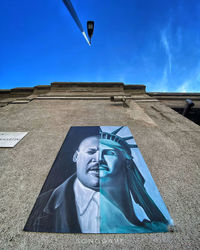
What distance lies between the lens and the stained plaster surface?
4.99 feet

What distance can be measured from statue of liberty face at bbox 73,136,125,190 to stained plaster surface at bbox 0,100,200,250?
2.35ft

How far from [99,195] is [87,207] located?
0.29 metres

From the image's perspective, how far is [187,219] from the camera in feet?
5.61

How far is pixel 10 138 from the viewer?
332cm

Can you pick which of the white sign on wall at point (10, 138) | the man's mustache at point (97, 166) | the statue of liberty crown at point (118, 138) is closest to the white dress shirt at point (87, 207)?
the man's mustache at point (97, 166)

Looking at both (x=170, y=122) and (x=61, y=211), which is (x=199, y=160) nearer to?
(x=170, y=122)

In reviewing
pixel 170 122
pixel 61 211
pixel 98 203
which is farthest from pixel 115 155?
pixel 170 122

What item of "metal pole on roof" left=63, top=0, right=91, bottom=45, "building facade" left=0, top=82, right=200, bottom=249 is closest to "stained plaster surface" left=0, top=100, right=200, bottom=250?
"building facade" left=0, top=82, right=200, bottom=249

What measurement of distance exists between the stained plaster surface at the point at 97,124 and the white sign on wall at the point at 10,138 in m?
0.15

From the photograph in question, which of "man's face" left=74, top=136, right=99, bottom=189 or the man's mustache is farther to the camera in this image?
the man's mustache

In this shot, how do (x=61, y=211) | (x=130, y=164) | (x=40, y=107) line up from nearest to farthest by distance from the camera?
(x=61, y=211), (x=130, y=164), (x=40, y=107)

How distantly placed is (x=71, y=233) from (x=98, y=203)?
22.2 inches

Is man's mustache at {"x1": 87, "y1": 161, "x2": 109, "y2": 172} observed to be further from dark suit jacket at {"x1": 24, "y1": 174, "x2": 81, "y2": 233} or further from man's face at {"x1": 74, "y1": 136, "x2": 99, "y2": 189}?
dark suit jacket at {"x1": 24, "y1": 174, "x2": 81, "y2": 233}

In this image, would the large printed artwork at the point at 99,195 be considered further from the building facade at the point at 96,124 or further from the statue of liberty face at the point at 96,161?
the building facade at the point at 96,124
